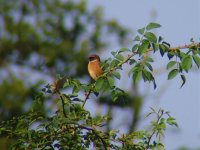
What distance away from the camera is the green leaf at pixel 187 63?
8.73 feet

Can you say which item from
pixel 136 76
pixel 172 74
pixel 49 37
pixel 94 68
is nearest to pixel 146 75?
pixel 136 76

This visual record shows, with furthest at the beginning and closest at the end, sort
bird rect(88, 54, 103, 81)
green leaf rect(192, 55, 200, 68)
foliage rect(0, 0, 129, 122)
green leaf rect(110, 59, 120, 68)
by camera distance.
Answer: foliage rect(0, 0, 129, 122), bird rect(88, 54, 103, 81), green leaf rect(110, 59, 120, 68), green leaf rect(192, 55, 200, 68)

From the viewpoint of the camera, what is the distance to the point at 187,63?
267 centimetres

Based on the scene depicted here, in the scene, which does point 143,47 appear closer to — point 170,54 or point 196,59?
point 170,54

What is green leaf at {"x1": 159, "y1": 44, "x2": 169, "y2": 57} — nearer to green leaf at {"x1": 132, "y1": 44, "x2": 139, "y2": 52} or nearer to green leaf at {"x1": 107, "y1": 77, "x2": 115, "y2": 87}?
green leaf at {"x1": 132, "y1": 44, "x2": 139, "y2": 52}

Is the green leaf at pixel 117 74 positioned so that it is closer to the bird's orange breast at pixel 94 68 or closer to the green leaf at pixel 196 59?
the green leaf at pixel 196 59

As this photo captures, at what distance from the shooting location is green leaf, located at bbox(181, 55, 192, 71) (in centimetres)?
266

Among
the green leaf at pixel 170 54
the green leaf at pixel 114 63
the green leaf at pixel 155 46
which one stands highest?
the green leaf at pixel 114 63

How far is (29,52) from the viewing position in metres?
16.8

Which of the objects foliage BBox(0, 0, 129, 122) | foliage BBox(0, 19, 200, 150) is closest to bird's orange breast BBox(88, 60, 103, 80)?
foliage BBox(0, 19, 200, 150)

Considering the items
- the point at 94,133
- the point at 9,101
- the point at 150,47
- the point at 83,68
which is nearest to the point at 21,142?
the point at 94,133

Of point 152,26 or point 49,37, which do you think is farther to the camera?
point 49,37

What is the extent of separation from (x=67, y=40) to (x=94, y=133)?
47.3 ft

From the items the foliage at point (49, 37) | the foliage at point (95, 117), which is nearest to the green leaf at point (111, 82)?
the foliage at point (95, 117)
